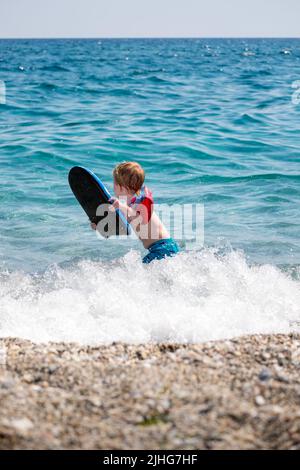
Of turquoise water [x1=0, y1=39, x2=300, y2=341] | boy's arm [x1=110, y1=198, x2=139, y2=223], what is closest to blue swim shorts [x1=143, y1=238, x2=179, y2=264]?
turquoise water [x1=0, y1=39, x2=300, y2=341]

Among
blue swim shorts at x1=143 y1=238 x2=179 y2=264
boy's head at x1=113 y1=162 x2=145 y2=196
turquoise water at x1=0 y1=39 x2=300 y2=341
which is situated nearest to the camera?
boy's head at x1=113 y1=162 x2=145 y2=196

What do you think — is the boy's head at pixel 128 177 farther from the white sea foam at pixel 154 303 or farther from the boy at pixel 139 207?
the white sea foam at pixel 154 303

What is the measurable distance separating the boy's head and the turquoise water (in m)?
0.98

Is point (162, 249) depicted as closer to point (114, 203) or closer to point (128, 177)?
point (114, 203)

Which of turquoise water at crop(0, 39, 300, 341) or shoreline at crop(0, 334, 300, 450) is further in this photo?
turquoise water at crop(0, 39, 300, 341)

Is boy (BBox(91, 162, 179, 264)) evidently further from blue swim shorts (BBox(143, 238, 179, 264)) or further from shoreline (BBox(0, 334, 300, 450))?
shoreline (BBox(0, 334, 300, 450))

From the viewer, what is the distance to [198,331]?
5418 millimetres

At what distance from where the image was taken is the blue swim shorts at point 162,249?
6953 mm

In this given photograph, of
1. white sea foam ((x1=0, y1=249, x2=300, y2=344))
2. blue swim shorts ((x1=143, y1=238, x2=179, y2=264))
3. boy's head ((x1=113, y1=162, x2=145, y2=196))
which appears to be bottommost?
white sea foam ((x1=0, y1=249, x2=300, y2=344))

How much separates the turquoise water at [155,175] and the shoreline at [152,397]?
0.96 metres

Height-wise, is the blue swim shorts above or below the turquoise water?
below

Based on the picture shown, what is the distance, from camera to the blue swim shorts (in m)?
6.95

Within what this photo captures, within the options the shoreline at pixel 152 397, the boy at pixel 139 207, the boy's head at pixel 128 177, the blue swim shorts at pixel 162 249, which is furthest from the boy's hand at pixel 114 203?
the shoreline at pixel 152 397
